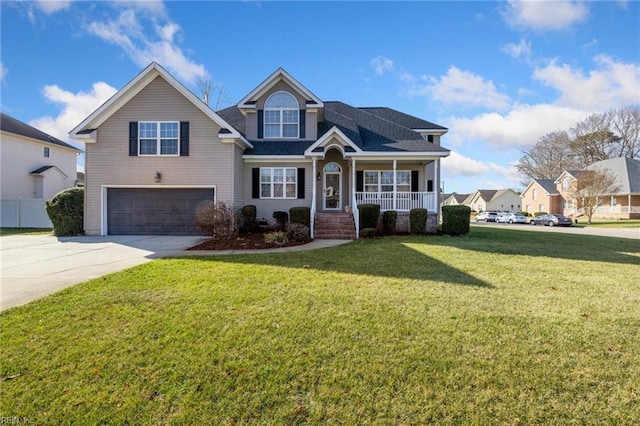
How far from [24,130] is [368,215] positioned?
28697 millimetres

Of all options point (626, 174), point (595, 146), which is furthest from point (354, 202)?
point (595, 146)

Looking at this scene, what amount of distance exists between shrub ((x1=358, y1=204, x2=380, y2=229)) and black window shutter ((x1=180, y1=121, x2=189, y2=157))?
336 inches

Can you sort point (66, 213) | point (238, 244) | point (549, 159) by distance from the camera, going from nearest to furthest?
point (238, 244) → point (66, 213) → point (549, 159)

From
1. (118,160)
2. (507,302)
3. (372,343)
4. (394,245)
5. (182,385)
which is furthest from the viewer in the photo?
(118,160)

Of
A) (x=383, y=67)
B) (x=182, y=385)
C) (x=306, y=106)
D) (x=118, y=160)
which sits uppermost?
(x=383, y=67)

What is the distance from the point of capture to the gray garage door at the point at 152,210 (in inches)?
562

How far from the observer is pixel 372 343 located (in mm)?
3607

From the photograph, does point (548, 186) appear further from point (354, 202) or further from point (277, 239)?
A: point (277, 239)

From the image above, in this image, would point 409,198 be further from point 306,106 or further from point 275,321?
point 275,321

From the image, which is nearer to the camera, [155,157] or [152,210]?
[155,157]

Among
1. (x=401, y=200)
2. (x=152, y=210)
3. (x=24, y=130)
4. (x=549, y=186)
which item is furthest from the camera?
(x=549, y=186)

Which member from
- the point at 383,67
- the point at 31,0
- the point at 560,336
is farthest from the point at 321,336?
the point at 31,0

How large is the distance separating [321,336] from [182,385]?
1.60m

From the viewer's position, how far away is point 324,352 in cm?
343
